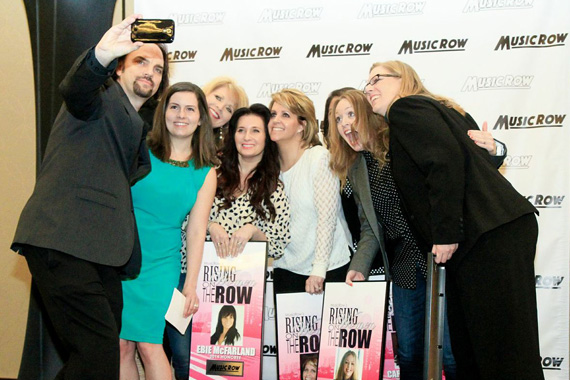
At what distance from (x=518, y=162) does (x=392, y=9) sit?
1.31 metres

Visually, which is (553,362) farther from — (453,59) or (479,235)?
(453,59)

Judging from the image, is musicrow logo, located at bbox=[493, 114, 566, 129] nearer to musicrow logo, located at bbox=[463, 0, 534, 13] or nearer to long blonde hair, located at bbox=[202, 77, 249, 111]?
musicrow logo, located at bbox=[463, 0, 534, 13]

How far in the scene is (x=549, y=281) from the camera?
3.80m

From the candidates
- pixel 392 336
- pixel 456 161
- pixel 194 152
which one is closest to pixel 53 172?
pixel 194 152

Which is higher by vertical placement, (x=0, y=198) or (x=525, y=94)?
(x=525, y=94)

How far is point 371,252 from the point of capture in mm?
3365

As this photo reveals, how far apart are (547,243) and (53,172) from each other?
3026mm

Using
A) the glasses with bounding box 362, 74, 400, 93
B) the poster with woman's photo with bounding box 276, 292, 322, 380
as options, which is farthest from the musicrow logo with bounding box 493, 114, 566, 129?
the poster with woman's photo with bounding box 276, 292, 322, 380

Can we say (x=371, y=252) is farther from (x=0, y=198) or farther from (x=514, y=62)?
(x=0, y=198)

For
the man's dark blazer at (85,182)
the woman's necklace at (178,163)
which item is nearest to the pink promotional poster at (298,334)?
the woman's necklace at (178,163)

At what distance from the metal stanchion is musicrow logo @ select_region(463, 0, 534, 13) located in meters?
2.05

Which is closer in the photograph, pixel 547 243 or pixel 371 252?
pixel 371 252

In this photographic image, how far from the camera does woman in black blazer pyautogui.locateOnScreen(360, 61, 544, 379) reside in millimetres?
2416

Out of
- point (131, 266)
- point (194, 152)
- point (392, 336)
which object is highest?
point (194, 152)
